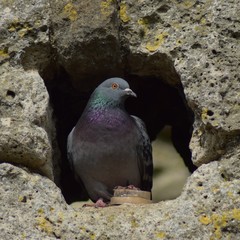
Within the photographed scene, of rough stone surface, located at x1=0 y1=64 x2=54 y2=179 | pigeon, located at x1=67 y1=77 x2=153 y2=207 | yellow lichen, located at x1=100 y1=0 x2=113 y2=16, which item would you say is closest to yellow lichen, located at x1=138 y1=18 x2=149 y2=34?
yellow lichen, located at x1=100 y1=0 x2=113 y2=16

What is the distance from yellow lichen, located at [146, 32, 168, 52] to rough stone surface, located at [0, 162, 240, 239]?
874 mm

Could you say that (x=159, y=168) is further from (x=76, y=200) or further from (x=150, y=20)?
(x=150, y=20)

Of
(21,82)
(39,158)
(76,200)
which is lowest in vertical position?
(76,200)

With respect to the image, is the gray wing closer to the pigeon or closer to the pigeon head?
the pigeon

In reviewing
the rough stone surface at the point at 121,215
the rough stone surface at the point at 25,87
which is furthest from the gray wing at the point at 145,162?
the rough stone surface at the point at 121,215

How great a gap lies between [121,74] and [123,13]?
0.58m

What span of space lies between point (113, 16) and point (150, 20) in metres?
0.21

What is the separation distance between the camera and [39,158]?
404 cm

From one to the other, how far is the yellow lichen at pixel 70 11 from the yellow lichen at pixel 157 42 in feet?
1.52

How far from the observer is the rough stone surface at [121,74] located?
3.79m

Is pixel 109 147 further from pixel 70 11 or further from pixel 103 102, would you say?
pixel 70 11

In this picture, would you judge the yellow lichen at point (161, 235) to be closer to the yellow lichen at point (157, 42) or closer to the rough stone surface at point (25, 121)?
the rough stone surface at point (25, 121)

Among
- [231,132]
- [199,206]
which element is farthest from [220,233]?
[231,132]

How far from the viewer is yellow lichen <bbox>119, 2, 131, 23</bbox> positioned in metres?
4.58
